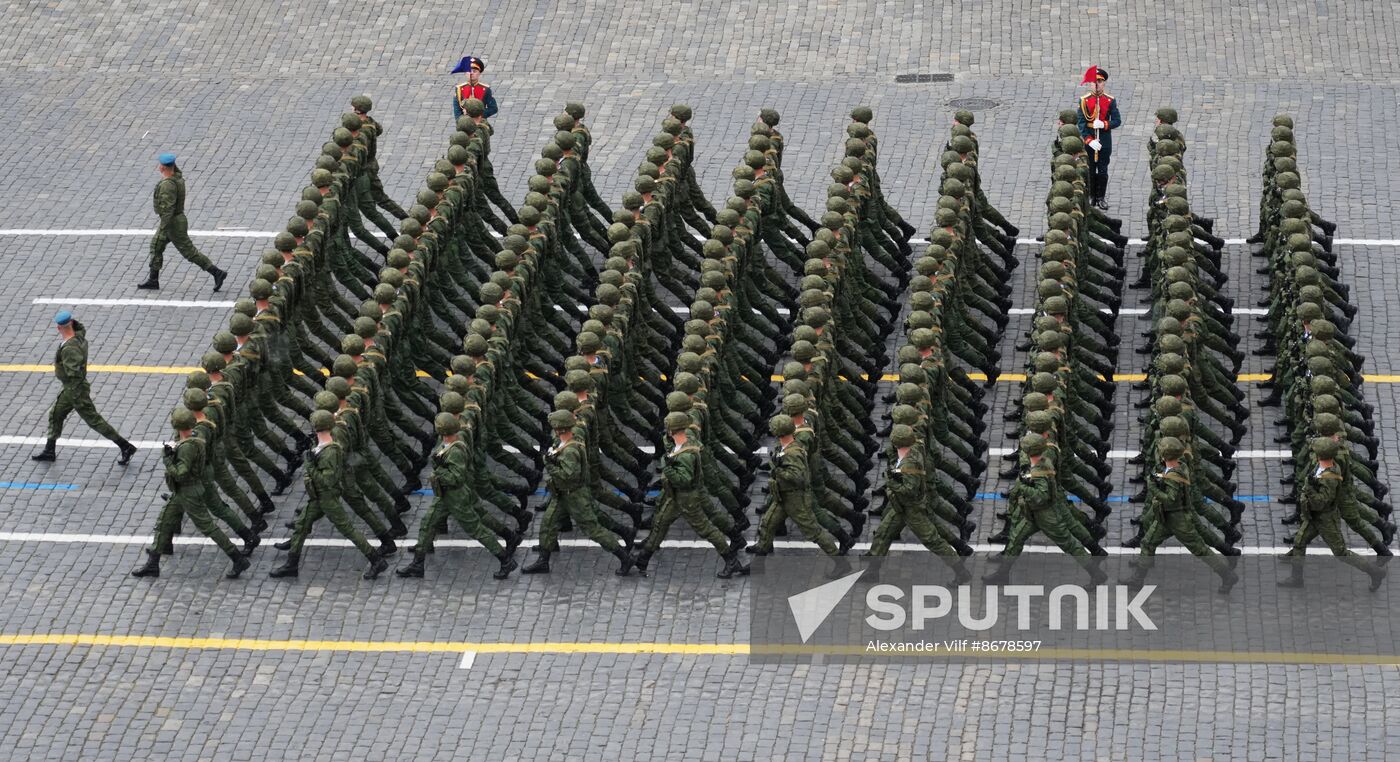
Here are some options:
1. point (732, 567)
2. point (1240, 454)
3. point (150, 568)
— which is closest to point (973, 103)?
point (1240, 454)

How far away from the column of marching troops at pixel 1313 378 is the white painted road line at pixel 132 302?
11924 millimetres

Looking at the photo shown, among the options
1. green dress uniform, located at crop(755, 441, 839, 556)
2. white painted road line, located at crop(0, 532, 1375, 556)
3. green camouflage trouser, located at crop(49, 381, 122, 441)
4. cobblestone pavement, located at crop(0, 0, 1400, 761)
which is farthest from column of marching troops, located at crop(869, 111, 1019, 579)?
green camouflage trouser, located at crop(49, 381, 122, 441)

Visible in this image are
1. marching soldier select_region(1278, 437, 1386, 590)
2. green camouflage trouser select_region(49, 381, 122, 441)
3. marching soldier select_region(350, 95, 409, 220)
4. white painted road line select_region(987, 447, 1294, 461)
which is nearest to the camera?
marching soldier select_region(1278, 437, 1386, 590)

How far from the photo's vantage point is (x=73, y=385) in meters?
26.0

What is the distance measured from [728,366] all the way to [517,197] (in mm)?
7396

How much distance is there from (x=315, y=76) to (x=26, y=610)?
13.9 meters

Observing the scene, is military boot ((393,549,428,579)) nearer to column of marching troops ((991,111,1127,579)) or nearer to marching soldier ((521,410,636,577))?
marching soldier ((521,410,636,577))

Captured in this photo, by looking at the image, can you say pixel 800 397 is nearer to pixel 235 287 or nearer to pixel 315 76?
pixel 235 287

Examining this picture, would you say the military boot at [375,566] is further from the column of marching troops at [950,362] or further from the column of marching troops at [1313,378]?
the column of marching troops at [1313,378]

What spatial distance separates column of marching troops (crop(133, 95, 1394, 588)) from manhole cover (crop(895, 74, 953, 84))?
512cm

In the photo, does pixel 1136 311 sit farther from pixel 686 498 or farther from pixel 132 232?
pixel 132 232

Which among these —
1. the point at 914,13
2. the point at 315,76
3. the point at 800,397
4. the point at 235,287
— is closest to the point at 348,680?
the point at 800,397

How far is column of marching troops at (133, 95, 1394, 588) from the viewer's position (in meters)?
24.3

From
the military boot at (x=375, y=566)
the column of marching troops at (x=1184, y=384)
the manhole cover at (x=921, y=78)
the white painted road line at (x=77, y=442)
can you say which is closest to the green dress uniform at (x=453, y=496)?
the military boot at (x=375, y=566)
